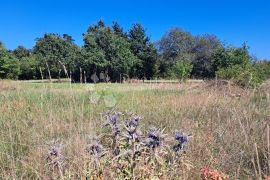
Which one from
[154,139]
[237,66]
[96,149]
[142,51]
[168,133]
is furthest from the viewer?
[142,51]

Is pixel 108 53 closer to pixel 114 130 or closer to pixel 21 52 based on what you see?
pixel 21 52

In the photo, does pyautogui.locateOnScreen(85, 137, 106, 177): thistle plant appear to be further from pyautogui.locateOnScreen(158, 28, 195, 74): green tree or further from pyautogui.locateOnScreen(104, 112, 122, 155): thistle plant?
pyautogui.locateOnScreen(158, 28, 195, 74): green tree

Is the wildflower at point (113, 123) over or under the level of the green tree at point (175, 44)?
under

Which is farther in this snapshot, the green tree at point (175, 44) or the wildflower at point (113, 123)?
the green tree at point (175, 44)

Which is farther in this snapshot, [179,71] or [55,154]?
[179,71]

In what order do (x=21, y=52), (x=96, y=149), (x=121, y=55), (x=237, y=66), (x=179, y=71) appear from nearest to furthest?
(x=96, y=149) → (x=237, y=66) → (x=179, y=71) → (x=121, y=55) → (x=21, y=52)

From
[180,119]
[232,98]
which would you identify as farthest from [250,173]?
[232,98]

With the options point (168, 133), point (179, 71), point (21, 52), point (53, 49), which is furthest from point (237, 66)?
point (21, 52)

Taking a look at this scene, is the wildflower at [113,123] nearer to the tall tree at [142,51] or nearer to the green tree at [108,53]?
the green tree at [108,53]

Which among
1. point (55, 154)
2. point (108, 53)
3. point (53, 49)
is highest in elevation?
point (53, 49)

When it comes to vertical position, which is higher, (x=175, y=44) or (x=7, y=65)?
(x=175, y=44)

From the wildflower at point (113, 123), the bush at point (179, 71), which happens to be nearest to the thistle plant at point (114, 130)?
the wildflower at point (113, 123)

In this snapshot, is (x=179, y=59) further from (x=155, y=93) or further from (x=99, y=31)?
(x=155, y=93)

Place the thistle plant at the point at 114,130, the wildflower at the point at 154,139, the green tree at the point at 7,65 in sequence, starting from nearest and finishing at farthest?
the wildflower at the point at 154,139 < the thistle plant at the point at 114,130 < the green tree at the point at 7,65
